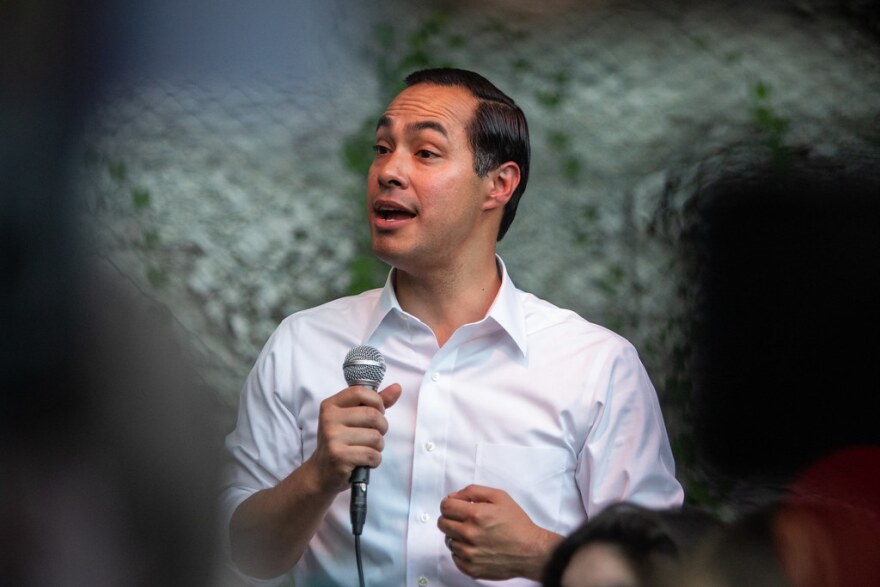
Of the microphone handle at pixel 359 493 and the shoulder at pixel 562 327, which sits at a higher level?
the shoulder at pixel 562 327

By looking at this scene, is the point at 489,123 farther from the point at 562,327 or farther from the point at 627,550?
the point at 627,550

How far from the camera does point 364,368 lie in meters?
1.50

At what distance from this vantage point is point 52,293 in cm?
197

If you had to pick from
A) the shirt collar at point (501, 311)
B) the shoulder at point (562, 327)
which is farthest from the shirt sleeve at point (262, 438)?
the shoulder at point (562, 327)

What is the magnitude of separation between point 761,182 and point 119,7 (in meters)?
1.16

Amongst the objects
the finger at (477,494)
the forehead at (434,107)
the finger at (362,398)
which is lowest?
the finger at (477,494)

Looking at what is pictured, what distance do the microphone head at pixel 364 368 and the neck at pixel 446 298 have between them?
0.36 metres

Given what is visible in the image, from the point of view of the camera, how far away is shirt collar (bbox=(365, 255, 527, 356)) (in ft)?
6.06

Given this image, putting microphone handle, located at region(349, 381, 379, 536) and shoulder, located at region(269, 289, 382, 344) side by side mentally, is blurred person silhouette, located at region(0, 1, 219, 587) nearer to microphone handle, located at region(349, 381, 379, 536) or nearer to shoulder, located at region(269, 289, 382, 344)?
shoulder, located at region(269, 289, 382, 344)

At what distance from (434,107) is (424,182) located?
135 mm

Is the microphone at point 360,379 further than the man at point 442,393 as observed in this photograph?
No

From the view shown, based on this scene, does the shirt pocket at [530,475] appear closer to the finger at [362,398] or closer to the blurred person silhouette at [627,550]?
the finger at [362,398]

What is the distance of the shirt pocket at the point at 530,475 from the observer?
5.79 ft

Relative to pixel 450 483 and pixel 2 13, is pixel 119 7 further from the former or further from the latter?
pixel 450 483
